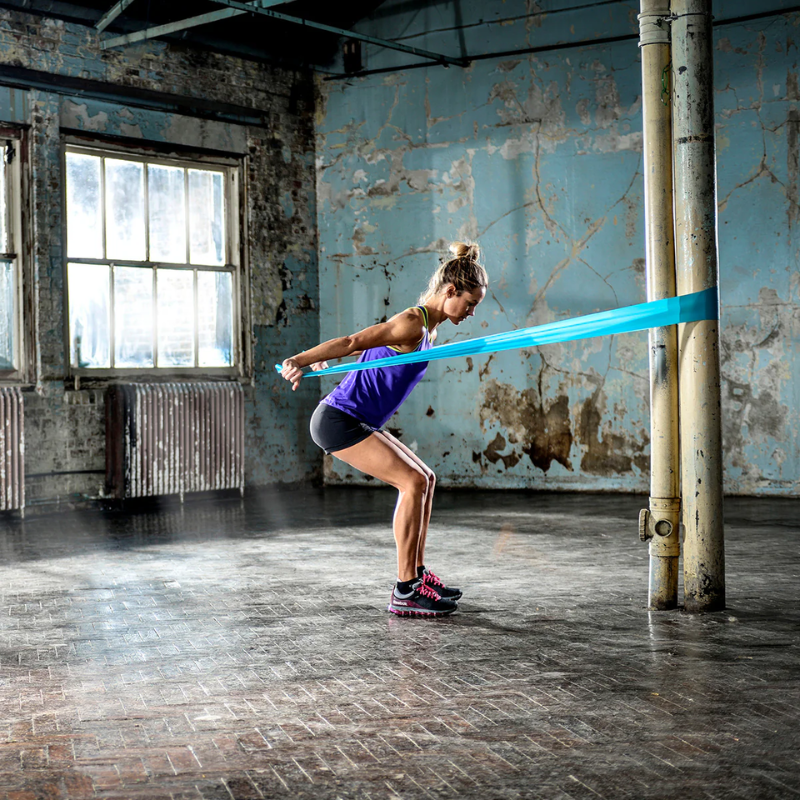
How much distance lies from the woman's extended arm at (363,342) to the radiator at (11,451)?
434 centimetres

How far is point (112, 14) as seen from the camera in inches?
327

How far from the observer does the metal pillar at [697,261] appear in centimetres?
430

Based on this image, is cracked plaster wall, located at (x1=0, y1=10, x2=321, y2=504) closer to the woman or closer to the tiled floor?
the tiled floor

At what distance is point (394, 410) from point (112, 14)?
5.36m

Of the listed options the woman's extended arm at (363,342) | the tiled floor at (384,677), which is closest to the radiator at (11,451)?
the tiled floor at (384,677)

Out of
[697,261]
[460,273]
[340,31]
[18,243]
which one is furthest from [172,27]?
[697,261]

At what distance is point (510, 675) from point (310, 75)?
802cm

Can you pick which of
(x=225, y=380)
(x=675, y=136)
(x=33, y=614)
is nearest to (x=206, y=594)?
(x=33, y=614)

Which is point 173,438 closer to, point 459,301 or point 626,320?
point 459,301

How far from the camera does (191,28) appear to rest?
9.21 metres

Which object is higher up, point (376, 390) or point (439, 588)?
point (376, 390)

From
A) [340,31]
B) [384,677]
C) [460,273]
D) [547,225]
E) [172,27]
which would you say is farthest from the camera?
[547,225]

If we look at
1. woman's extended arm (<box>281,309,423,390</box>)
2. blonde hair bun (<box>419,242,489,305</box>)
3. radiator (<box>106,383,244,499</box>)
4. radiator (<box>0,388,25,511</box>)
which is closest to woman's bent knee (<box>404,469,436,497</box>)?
woman's extended arm (<box>281,309,423,390</box>)

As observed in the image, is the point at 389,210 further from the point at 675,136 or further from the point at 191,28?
the point at 675,136
